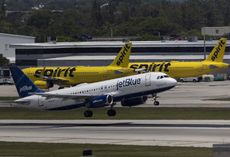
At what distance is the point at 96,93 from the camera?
61219mm

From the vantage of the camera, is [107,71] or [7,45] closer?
[107,71]

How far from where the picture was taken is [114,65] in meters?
119

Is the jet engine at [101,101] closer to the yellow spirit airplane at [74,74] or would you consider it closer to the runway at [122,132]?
the runway at [122,132]

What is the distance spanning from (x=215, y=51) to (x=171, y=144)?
3270 inches

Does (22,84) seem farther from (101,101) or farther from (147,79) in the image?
(147,79)

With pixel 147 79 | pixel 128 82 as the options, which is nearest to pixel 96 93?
pixel 128 82

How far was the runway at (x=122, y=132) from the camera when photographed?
1754 inches

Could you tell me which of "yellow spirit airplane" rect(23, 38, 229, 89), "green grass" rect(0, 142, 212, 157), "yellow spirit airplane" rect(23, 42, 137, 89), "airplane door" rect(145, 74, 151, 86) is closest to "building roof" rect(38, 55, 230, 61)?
"yellow spirit airplane" rect(23, 38, 229, 89)

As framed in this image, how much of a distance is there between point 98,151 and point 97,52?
429 feet

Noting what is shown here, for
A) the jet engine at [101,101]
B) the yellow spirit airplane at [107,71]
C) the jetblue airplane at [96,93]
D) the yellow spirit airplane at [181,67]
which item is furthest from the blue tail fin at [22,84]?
the yellow spirit airplane at [181,67]

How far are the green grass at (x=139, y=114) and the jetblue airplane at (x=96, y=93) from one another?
8.08 ft

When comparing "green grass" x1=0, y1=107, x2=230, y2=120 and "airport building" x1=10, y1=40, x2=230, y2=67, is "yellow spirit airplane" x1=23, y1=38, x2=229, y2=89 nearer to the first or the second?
"green grass" x1=0, y1=107, x2=230, y2=120

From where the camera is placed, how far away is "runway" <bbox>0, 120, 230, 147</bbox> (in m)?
44.6

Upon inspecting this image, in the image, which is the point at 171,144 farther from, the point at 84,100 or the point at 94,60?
the point at 94,60
